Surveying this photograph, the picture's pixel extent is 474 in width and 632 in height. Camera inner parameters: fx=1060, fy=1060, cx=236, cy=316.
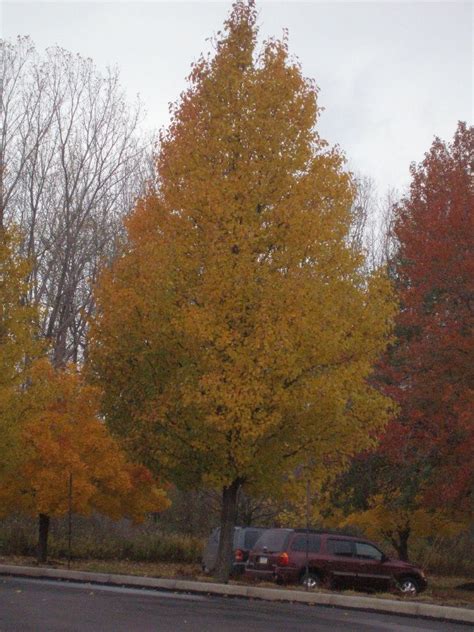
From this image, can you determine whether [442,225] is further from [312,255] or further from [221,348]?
[221,348]

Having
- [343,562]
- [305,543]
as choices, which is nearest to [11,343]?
[305,543]

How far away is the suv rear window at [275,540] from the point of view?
24.9 meters

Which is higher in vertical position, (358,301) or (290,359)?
(358,301)

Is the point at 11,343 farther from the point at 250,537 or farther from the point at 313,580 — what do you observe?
the point at 313,580

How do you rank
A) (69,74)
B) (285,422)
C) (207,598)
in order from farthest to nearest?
(69,74), (285,422), (207,598)

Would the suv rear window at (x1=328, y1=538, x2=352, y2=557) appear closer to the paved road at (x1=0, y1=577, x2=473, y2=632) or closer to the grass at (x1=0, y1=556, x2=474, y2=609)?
the grass at (x1=0, y1=556, x2=474, y2=609)

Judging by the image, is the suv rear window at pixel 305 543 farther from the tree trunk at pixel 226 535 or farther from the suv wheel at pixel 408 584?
the suv wheel at pixel 408 584

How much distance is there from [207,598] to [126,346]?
5.73m

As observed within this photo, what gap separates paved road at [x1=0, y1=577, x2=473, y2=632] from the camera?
13.1m

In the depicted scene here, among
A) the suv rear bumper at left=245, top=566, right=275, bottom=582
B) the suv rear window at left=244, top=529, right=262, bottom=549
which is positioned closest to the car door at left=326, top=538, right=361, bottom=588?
the suv rear bumper at left=245, top=566, right=275, bottom=582

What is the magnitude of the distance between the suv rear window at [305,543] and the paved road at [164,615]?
5.57 meters

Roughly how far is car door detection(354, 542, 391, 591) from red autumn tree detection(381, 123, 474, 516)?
2248 millimetres

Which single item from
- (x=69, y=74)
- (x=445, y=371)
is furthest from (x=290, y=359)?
(x=69, y=74)

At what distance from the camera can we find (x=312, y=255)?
22.5m
